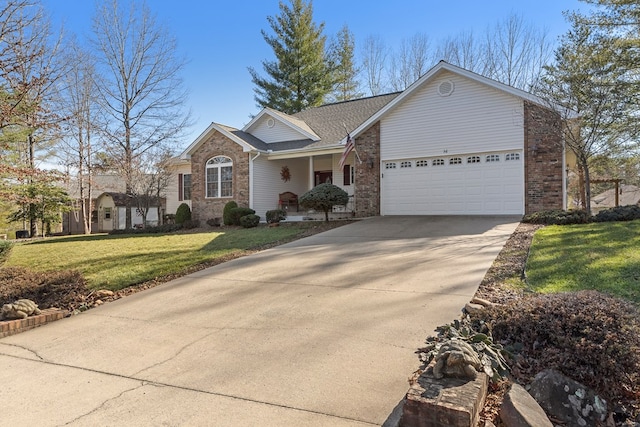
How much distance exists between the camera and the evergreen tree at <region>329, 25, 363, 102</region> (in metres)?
32.8

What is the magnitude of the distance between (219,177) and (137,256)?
9560 mm

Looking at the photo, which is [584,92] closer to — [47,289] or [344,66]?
[47,289]

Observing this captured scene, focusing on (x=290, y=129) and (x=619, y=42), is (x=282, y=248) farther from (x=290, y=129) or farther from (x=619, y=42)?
(x=619, y=42)

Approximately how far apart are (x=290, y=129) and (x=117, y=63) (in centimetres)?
1021

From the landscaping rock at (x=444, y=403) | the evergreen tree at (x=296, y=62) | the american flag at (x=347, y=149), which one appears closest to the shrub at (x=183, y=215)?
the american flag at (x=347, y=149)

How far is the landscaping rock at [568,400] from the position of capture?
8.63 ft

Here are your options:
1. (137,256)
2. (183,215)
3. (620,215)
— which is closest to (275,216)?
(183,215)

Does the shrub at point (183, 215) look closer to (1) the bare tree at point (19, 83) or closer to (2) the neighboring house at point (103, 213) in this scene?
(1) the bare tree at point (19, 83)

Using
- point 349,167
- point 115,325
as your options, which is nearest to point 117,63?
point 349,167

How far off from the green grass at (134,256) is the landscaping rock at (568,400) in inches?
269

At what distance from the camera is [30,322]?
5.43 m

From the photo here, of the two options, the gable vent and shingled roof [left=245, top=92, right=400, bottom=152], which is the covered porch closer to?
shingled roof [left=245, top=92, right=400, bottom=152]

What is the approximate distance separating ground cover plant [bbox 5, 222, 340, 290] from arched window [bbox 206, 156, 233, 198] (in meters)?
5.71

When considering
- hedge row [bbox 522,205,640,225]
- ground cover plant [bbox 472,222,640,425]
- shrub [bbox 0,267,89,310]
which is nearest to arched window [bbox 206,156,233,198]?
shrub [bbox 0,267,89,310]
